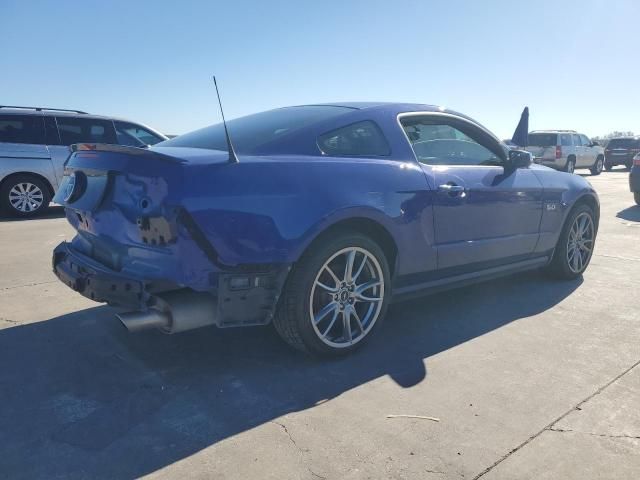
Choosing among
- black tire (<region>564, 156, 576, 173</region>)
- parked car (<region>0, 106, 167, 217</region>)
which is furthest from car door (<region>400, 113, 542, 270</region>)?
black tire (<region>564, 156, 576, 173</region>)

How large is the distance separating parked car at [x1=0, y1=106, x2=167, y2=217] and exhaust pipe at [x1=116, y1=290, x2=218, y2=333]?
6.84m

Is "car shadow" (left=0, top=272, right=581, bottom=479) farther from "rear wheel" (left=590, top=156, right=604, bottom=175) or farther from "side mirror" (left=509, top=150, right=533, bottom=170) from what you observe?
"rear wheel" (left=590, top=156, right=604, bottom=175)

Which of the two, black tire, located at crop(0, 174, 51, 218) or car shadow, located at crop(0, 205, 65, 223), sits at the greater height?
black tire, located at crop(0, 174, 51, 218)

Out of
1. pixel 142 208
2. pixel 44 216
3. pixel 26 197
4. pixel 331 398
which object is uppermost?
pixel 142 208

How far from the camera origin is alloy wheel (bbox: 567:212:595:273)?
5.01m

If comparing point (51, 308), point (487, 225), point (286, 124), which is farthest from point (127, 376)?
point (487, 225)

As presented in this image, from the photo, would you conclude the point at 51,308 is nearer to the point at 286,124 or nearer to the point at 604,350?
the point at 286,124

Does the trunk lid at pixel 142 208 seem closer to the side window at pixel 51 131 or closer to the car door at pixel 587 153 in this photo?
the side window at pixel 51 131

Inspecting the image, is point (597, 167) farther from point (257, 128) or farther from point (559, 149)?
point (257, 128)

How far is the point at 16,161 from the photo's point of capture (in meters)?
8.62

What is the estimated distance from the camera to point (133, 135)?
31.9 ft

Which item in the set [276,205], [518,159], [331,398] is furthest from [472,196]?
[331,398]

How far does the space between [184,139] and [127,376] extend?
5.28 ft

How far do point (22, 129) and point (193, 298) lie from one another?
24.8 feet
